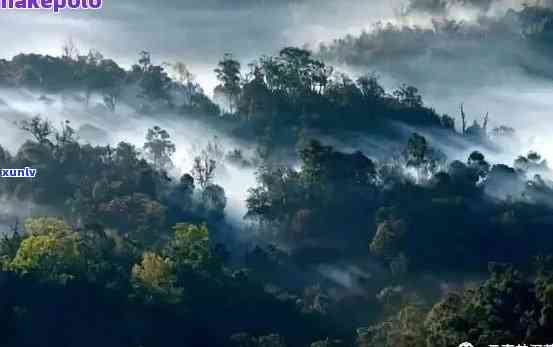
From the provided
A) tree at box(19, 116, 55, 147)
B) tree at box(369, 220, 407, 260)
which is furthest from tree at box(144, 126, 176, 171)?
tree at box(369, 220, 407, 260)

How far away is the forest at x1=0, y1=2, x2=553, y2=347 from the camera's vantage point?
9338 cm

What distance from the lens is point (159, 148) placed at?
456 ft

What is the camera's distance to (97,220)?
115 meters

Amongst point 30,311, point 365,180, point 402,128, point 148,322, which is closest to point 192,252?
point 148,322

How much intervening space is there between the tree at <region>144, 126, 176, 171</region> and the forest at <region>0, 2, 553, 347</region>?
0.24 metres

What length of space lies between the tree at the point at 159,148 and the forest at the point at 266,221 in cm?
24

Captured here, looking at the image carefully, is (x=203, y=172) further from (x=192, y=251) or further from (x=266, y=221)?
(x=192, y=251)

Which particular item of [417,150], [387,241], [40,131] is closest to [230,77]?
[417,150]

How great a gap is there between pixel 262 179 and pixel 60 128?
2802 centimetres

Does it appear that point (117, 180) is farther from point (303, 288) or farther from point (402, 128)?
point (402, 128)

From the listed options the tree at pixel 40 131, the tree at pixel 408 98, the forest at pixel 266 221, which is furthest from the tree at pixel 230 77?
the tree at pixel 40 131

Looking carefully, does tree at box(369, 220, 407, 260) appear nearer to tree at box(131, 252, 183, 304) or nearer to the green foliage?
tree at box(131, 252, 183, 304)

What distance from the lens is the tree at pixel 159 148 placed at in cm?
13812

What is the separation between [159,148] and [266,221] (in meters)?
18.9
